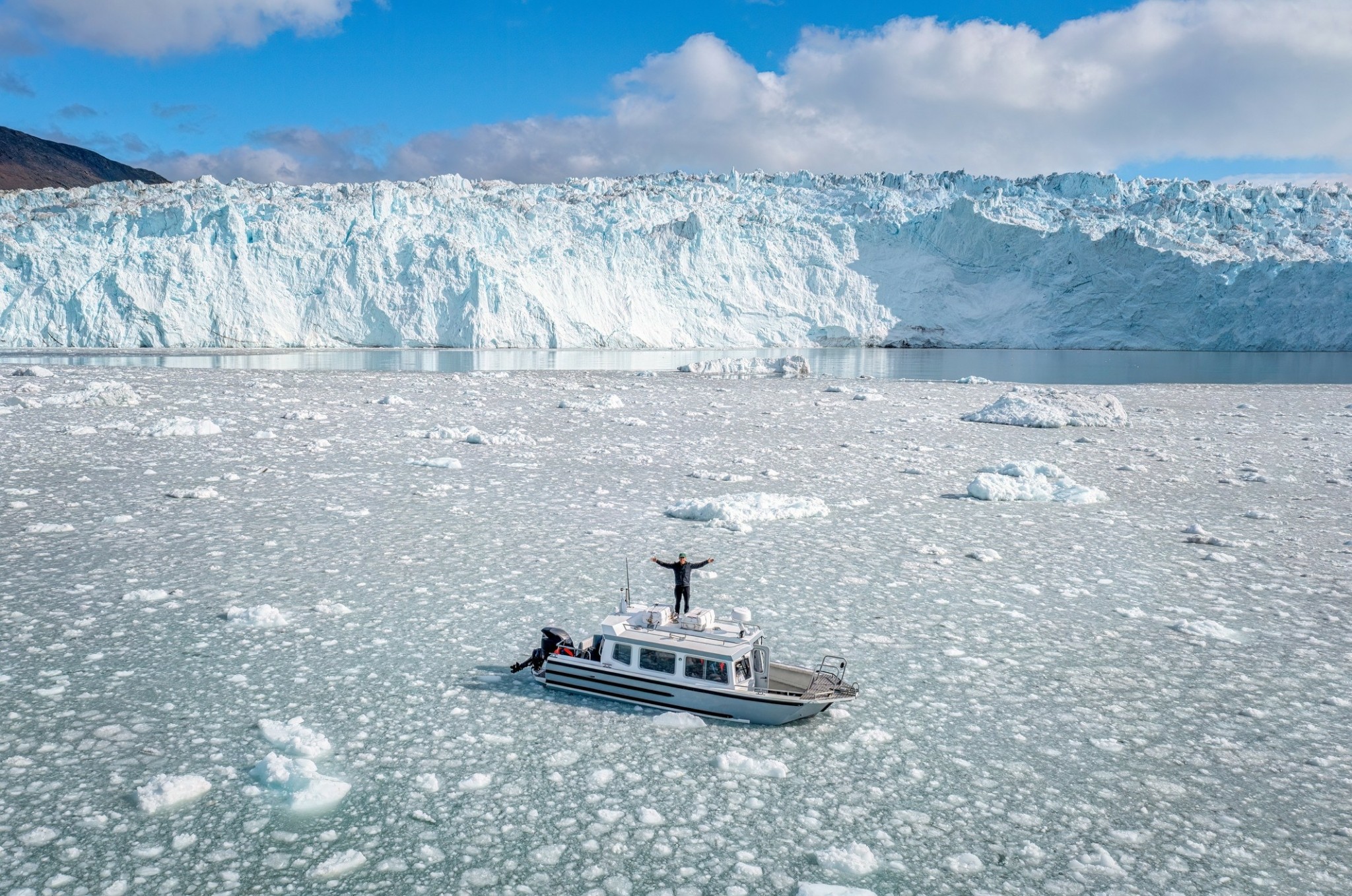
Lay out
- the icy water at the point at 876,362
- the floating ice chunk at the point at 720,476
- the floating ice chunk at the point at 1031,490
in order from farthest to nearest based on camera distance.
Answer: the icy water at the point at 876,362 < the floating ice chunk at the point at 720,476 < the floating ice chunk at the point at 1031,490

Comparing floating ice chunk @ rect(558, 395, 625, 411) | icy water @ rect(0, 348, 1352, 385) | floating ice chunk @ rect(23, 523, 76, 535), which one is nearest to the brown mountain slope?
icy water @ rect(0, 348, 1352, 385)

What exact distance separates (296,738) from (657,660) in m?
1.65

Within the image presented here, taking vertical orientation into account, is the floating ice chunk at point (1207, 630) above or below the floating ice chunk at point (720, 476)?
below

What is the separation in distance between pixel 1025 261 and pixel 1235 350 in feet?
45.4

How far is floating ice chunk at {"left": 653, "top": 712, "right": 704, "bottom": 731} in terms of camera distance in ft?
13.7

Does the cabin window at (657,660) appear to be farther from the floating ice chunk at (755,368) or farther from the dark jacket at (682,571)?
the floating ice chunk at (755,368)

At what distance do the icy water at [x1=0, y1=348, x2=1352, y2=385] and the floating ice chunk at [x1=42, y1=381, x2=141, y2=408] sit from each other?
12.7 metres

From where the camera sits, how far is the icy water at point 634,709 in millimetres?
3145

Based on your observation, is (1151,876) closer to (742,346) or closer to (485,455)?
(485,455)

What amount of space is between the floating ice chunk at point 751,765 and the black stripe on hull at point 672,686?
31 cm

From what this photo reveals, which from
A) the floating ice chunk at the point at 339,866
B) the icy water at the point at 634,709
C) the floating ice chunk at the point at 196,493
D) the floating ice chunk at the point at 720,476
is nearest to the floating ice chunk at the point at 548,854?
the icy water at the point at 634,709

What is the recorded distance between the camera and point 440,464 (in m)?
10.6

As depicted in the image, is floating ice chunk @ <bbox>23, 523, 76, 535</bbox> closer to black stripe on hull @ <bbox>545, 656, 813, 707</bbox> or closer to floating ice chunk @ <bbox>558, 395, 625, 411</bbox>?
black stripe on hull @ <bbox>545, 656, 813, 707</bbox>

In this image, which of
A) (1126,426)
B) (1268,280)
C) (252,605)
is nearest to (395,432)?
(252,605)
